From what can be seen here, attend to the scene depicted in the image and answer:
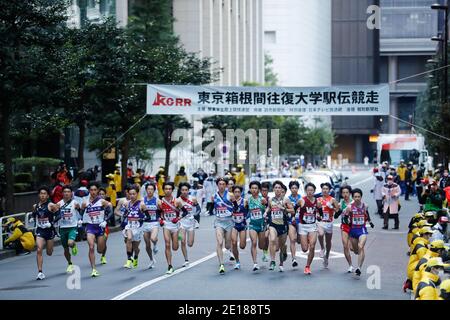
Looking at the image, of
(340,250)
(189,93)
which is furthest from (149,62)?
(340,250)

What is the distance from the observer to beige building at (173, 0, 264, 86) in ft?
230

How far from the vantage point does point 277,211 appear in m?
18.2

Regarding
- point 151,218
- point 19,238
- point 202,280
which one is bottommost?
point 202,280

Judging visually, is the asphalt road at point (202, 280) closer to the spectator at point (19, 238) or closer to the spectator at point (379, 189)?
the spectator at point (19, 238)

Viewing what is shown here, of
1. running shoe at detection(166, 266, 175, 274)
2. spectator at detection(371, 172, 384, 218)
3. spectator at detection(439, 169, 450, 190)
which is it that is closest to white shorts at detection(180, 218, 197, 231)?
running shoe at detection(166, 266, 175, 274)

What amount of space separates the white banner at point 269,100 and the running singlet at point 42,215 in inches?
389

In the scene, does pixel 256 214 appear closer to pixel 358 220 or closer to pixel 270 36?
pixel 358 220

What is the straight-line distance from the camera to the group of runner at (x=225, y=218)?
704 inches

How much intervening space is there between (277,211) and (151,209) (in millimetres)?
2499

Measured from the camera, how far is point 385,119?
133500 millimetres

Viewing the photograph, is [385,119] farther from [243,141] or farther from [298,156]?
[243,141]

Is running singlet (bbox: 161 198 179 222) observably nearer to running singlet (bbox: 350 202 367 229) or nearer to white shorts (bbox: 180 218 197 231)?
white shorts (bbox: 180 218 197 231)

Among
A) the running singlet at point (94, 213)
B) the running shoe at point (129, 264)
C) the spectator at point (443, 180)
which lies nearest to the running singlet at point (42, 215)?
the running singlet at point (94, 213)

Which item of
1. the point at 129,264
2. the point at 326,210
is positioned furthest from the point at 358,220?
the point at 129,264
